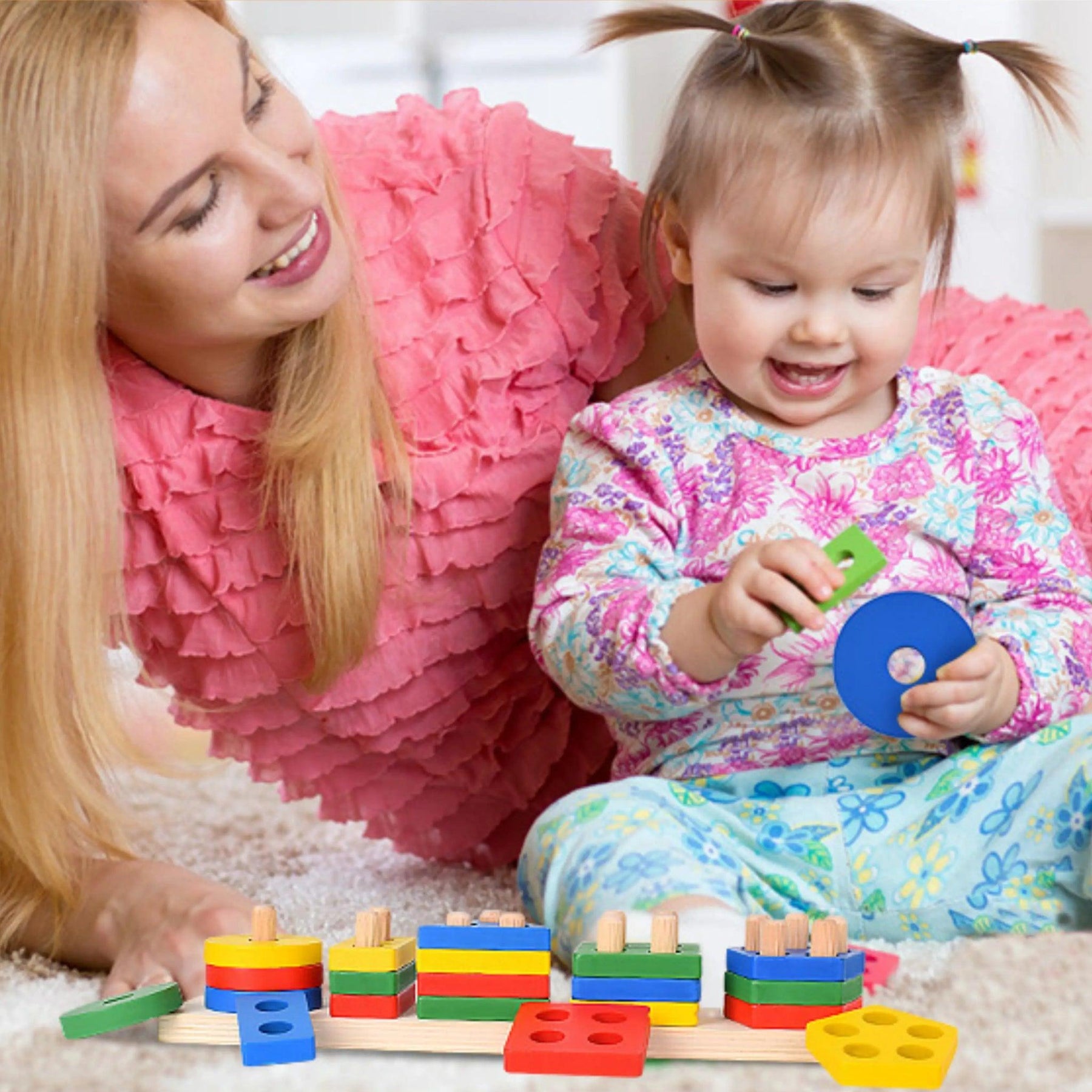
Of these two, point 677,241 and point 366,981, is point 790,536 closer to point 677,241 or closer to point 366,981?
point 677,241

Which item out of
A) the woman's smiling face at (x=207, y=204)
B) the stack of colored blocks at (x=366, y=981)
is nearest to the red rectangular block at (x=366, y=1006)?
the stack of colored blocks at (x=366, y=981)

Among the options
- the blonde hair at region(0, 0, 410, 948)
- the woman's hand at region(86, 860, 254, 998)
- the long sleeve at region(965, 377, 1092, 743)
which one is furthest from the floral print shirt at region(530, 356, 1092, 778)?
the woman's hand at region(86, 860, 254, 998)

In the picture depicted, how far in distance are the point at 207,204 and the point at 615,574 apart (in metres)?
0.31

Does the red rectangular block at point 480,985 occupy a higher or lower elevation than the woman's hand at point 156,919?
higher

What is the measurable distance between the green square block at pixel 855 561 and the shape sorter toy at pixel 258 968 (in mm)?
298

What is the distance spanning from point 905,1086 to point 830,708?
0.39m

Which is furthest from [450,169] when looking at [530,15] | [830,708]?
[530,15]

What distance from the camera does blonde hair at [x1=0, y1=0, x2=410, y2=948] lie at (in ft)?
2.91

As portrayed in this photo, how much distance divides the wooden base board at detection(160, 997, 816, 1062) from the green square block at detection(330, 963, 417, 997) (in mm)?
12

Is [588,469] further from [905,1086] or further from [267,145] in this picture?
[905,1086]

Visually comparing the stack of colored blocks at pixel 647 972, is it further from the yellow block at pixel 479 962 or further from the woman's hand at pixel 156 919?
the woman's hand at pixel 156 919

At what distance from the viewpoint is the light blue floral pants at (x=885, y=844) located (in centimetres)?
93

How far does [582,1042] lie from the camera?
0.68m

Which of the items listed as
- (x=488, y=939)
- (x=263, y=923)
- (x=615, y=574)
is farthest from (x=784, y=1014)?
(x=615, y=574)
